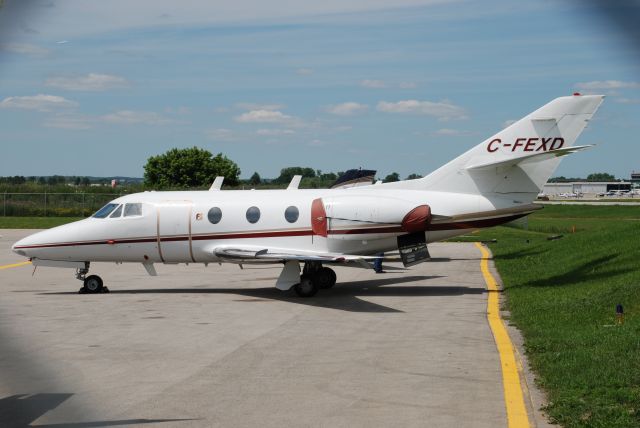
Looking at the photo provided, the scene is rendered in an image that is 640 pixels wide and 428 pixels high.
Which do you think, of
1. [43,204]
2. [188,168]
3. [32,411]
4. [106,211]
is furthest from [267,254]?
[188,168]

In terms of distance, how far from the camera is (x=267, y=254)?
1977 centimetres

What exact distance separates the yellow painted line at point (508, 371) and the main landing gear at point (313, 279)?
4179mm

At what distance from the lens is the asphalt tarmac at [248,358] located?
880 centimetres

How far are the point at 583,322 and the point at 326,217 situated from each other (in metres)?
7.98

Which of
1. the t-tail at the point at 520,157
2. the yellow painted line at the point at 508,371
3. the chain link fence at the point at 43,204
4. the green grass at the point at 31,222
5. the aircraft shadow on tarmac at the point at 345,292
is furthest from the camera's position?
the chain link fence at the point at 43,204

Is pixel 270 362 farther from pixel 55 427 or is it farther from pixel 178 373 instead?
pixel 55 427

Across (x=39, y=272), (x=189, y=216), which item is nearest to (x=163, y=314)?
(x=189, y=216)

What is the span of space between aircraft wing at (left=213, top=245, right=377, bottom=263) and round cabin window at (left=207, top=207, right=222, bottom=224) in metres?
0.69

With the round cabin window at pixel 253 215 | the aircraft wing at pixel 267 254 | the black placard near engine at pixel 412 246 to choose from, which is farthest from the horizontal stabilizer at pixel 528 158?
the round cabin window at pixel 253 215

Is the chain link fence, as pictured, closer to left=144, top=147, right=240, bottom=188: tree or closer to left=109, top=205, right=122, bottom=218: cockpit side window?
left=144, top=147, right=240, bottom=188: tree

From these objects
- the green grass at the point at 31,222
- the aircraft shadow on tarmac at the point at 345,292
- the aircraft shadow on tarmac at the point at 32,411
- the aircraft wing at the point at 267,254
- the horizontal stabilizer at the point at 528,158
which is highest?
the horizontal stabilizer at the point at 528,158

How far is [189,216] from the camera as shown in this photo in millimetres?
21188

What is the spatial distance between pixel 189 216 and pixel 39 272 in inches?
360

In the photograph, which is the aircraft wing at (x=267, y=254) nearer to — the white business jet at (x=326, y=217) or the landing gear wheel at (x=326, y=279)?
the white business jet at (x=326, y=217)
